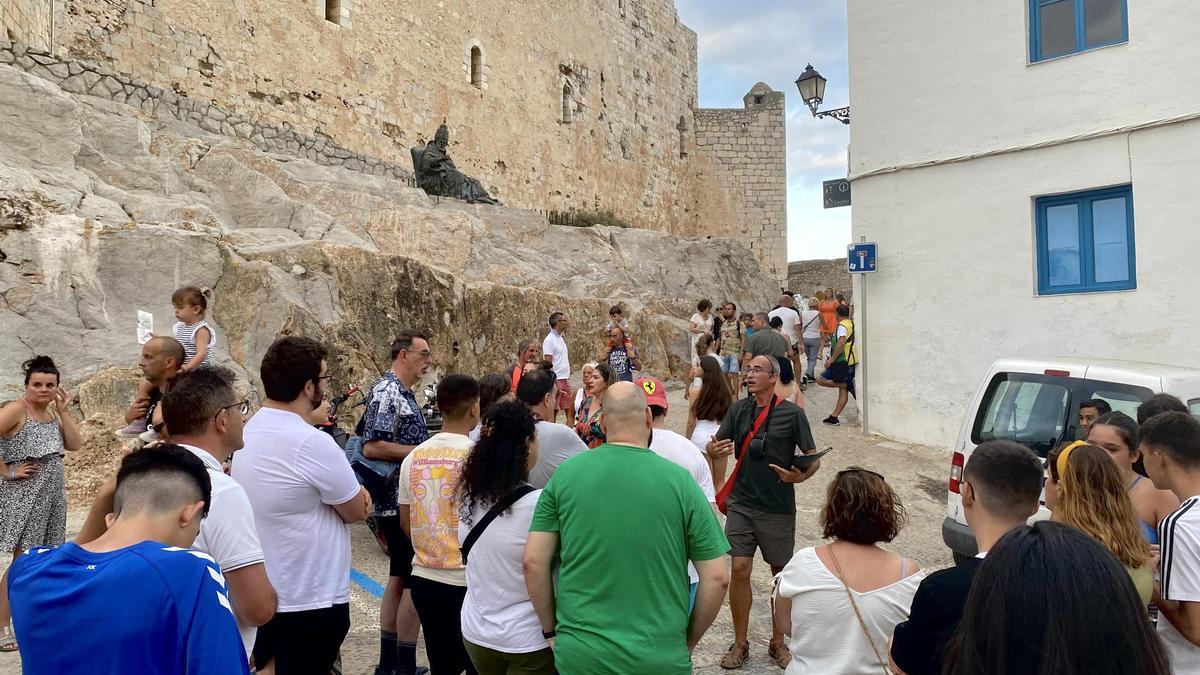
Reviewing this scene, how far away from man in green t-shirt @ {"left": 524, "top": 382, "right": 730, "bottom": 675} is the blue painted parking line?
2653mm

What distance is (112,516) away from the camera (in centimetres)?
188

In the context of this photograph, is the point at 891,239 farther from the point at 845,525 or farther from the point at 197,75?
the point at 197,75

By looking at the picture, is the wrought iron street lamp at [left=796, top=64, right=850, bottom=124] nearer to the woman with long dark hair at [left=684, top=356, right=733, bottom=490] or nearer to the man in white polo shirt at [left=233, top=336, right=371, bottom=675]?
the woman with long dark hair at [left=684, top=356, right=733, bottom=490]

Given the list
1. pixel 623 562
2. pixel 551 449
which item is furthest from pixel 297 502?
pixel 623 562

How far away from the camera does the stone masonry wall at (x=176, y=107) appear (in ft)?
40.1

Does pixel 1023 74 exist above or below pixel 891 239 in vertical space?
above

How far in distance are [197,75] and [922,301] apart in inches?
547

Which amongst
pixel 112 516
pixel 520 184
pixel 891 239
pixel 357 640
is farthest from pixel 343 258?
pixel 520 184

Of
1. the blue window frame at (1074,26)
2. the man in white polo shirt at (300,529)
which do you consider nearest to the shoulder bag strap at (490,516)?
the man in white polo shirt at (300,529)

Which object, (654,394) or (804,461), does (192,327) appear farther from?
(804,461)

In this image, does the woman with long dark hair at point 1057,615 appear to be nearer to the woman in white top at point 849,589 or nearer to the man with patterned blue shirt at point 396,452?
the woman in white top at point 849,589

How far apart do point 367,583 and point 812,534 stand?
353cm

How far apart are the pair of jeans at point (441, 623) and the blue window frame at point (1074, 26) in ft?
29.4

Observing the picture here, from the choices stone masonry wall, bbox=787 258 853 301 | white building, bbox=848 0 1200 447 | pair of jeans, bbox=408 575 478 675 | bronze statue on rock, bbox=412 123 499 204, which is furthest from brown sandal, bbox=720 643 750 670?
stone masonry wall, bbox=787 258 853 301
